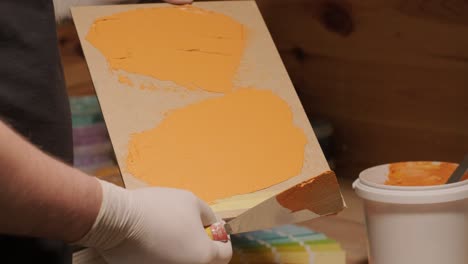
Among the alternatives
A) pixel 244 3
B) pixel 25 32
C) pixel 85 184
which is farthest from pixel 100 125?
pixel 85 184

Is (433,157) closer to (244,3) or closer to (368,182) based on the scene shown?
(368,182)

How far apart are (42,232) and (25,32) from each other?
11.4 inches

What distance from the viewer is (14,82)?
0.82 metres

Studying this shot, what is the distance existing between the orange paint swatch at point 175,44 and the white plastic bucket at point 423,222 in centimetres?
33

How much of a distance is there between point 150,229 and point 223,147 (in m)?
0.30

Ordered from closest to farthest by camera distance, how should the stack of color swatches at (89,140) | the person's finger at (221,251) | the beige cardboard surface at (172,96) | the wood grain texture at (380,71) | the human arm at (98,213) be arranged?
the human arm at (98,213)
the person's finger at (221,251)
the beige cardboard surface at (172,96)
the wood grain texture at (380,71)
the stack of color swatches at (89,140)

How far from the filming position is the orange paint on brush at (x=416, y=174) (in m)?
1.17

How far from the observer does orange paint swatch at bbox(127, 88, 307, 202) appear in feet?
3.24

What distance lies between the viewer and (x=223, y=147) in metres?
1.04

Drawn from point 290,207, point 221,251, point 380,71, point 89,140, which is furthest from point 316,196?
point 89,140

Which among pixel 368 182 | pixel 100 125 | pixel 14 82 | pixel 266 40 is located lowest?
pixel 100 125

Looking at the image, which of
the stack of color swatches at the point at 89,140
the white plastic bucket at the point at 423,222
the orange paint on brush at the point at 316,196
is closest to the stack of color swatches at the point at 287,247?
the white plastic bucket at the point at 423,222

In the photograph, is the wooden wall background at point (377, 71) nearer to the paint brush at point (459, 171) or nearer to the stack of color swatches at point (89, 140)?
the stack of color swatches at point (89, 140)

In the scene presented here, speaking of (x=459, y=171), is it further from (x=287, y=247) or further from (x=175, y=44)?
(x=175, y=44)
